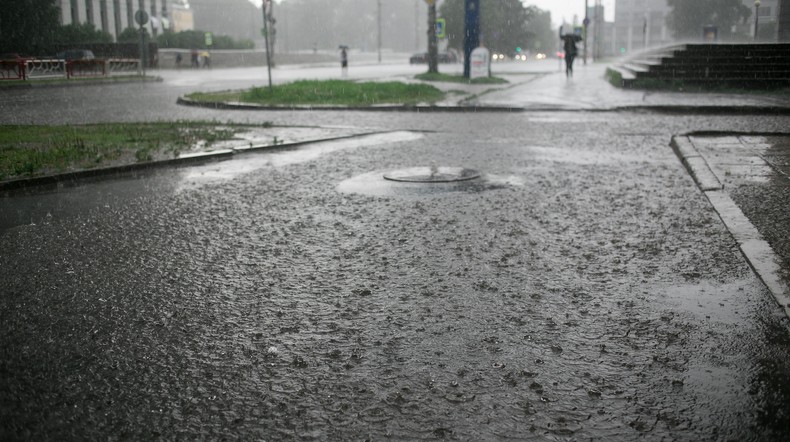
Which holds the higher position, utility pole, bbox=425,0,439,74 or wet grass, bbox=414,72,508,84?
utility pole, bbox=425,0,439,74

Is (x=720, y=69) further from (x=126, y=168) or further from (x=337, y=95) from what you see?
(x=126, y=168)

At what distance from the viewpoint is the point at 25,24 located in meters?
44.6

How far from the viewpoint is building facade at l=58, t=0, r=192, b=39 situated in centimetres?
6159

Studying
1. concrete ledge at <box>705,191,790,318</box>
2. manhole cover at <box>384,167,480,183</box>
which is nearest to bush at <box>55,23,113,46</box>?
manhole cover at <box>384,167,480,183</box>

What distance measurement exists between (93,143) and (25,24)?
132ft

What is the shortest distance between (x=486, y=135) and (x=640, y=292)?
7.69 meters

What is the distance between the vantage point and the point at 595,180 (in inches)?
297

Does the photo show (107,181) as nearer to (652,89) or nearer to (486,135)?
(486,135)

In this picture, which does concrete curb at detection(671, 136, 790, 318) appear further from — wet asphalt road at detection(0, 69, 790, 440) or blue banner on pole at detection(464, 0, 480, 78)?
blue banner on pole at detection(464, 0, 480, 78)

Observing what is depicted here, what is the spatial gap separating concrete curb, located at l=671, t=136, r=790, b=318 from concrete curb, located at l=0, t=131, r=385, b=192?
5280 mm

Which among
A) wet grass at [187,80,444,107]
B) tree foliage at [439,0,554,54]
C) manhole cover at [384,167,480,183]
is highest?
tree foliage at [439,0,554,54]

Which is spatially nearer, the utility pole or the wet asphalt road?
the wet asphalt road

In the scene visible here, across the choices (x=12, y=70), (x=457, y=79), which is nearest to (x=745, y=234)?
(x=457, y=79)

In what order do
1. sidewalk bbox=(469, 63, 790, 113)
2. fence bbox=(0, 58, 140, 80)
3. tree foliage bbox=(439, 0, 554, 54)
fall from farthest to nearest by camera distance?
1. tree foliage bbox=(439, 0, 554, 54)
2. fence bbox=(0, 58, 140, 80)
3. sidewalk bbox=(469, 63, 790, 113)
